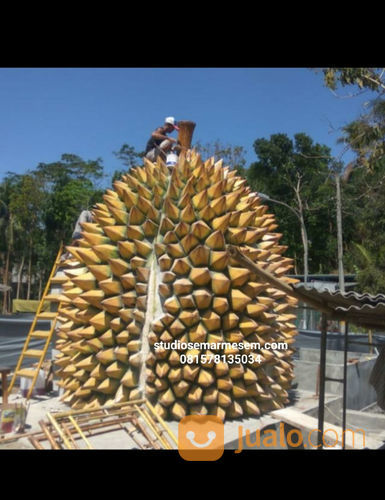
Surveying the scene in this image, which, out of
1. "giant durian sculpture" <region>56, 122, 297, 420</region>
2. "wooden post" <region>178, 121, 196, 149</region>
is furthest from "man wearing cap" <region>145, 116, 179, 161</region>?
"giant durian sculpture" <region>56, 122, 297, 420</region>

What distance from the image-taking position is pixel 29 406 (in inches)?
206

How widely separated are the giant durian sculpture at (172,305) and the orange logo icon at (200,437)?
93 mm

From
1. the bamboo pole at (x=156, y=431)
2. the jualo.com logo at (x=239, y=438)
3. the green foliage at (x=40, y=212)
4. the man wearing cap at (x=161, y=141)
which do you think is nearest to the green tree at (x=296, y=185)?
the green foliage at (x=40, y=212)

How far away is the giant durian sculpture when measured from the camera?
14.4ft

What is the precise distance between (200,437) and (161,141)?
3658 millimetres

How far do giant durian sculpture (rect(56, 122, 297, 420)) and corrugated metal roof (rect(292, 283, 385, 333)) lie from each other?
1261 mm

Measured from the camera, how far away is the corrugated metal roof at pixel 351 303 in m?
3.02

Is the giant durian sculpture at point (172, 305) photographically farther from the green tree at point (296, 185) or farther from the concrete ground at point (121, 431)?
the green tree at point (296, 185)

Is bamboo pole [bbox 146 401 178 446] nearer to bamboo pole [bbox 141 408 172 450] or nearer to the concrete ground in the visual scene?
bamboo pole [bbox 141 408 172 450]

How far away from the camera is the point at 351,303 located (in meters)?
3.21

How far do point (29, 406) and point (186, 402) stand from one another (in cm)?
205

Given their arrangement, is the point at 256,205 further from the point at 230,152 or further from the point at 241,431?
the point at 230,152
